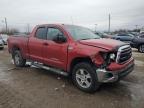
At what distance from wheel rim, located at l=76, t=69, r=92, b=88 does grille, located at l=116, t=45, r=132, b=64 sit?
905mm

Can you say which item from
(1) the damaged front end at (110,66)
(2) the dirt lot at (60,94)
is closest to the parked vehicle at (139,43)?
(2) the dirt lot at (60,94)

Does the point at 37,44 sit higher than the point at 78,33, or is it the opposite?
the point at 78,33

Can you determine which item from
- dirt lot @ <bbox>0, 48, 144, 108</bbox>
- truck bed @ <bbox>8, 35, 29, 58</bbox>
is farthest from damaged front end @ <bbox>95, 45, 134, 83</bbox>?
truck bed @ <bbox>8, 35, 29, 58</bbox>

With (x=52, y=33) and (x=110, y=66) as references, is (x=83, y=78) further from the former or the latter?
(x=52, y=33)

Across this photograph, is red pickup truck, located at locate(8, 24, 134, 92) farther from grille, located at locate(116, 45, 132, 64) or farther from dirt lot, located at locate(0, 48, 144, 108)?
dirt lot, located at locate(0, 48, 144, 108)

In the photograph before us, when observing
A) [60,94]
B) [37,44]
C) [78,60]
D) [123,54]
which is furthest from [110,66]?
[37,44]

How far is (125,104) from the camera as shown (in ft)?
14.4

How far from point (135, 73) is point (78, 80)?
2.80 meters

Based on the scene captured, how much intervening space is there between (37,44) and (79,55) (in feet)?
7.05

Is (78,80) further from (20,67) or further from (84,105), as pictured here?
(20,67)

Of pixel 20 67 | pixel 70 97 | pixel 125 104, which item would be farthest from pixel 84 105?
pixel 20 67

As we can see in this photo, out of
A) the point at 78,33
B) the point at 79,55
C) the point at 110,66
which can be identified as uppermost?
the point at 78,33

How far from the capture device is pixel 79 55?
513cm

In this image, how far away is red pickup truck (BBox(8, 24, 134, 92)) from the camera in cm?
476
